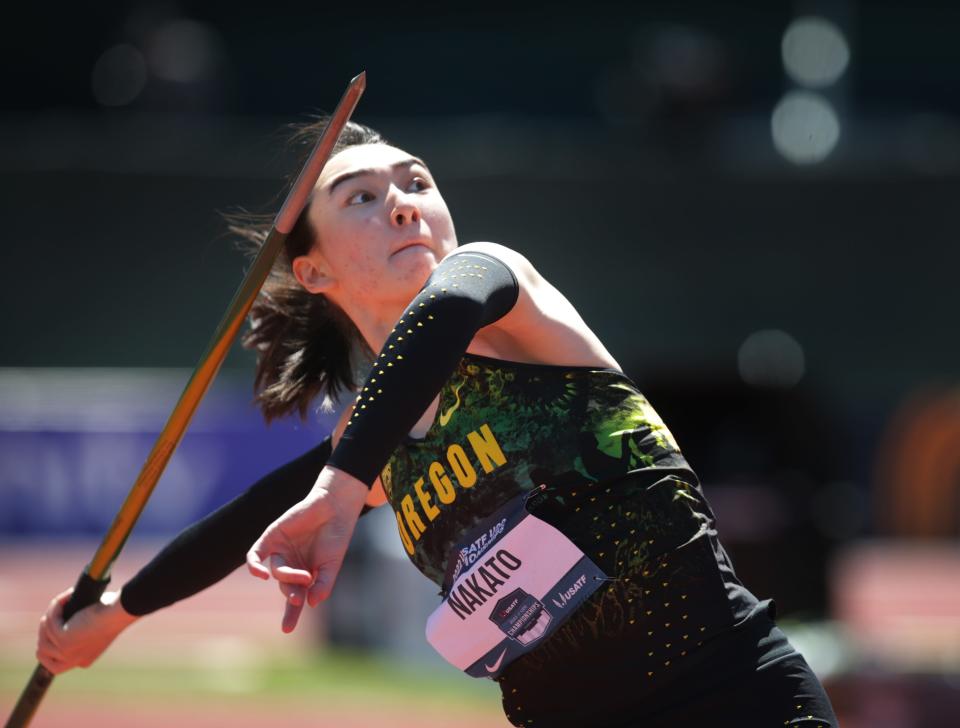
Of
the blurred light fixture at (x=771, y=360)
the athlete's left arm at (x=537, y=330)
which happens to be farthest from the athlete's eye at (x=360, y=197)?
the blurred light fixture at (x=771, y=360)

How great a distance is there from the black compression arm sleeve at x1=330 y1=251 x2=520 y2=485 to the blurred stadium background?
8.47 meters

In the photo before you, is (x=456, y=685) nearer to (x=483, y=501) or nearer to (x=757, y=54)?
(x=483, y=501)

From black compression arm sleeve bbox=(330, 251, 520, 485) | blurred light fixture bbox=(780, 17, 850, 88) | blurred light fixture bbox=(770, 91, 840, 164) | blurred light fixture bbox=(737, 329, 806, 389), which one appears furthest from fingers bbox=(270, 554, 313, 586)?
blurred light fixture bbox=(780, 17, 850, 88)

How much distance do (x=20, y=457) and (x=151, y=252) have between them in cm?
243

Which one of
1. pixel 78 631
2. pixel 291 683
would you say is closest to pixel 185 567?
pixel 78 631

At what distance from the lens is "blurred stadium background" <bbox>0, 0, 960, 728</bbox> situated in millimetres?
12664

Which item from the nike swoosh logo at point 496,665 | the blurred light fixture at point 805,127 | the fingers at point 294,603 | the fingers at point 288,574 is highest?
the fingers at point 288,574

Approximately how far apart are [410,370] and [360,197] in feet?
2.20

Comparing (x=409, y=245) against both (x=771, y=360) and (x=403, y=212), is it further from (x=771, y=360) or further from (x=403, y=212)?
(x=771, y=360)

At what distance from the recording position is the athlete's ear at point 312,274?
116 inches

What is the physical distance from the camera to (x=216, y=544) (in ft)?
10.4

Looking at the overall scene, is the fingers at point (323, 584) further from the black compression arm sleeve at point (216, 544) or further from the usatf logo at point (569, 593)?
the black compression arm sleeve at point (216, 544)

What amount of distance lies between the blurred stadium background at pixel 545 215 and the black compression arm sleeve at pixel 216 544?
7.51m

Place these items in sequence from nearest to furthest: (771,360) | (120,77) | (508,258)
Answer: (508,258)
(771,360)
(120,77)
